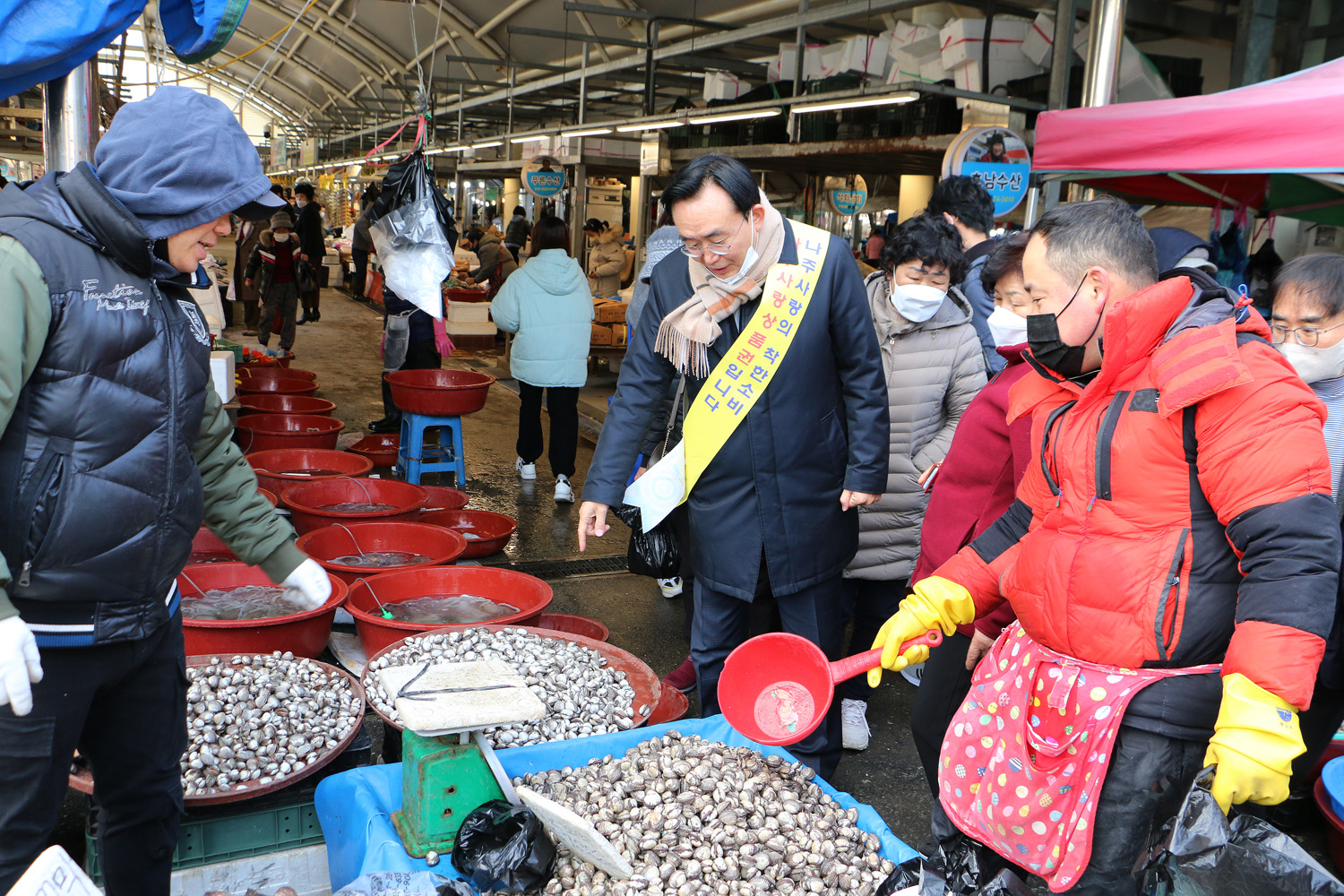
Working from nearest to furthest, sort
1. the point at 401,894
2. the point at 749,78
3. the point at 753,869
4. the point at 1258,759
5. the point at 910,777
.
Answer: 1. the point at 1258,759
2. the point at 401,894
3. the point at 753,869
4. the point at 910,777
5. the point at 749,78

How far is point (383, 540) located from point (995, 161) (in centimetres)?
473

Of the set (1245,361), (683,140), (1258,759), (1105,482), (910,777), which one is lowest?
(910,777)

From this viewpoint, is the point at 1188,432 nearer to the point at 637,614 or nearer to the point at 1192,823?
the point at 1192,823

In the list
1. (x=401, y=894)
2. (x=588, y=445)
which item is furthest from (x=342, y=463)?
(x=401, y=894)

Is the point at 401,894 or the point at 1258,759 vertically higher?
the point at 1258,759

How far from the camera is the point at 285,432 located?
615 centimetres

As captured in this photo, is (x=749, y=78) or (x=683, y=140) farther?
(x=749, y=78)

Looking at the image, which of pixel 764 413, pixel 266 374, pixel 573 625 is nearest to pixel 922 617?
pixel 764 413

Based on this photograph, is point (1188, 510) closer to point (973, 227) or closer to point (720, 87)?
point (973, 227)

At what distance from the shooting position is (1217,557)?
1600 mm

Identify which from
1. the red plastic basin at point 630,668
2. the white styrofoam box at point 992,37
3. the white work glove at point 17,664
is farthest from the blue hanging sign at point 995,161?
the white work glove at point 17,664

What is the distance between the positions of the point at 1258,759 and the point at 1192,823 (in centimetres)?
19

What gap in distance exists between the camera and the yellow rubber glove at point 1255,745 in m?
1.40

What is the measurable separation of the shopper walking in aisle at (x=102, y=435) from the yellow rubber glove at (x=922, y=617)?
1447 mm
